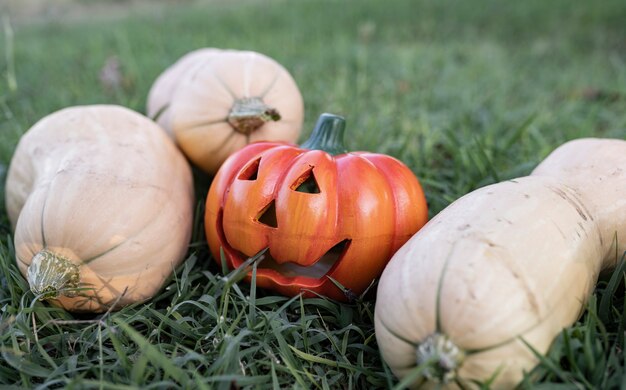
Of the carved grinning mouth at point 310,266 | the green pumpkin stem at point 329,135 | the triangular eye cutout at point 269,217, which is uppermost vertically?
the green pumpkin stem at point 329,135

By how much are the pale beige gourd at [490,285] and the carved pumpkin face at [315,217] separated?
0.22 meters

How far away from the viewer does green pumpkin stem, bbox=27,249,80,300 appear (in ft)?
5.09

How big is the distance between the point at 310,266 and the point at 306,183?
0.29 m

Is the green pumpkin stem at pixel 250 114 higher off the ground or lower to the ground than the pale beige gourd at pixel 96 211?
higher

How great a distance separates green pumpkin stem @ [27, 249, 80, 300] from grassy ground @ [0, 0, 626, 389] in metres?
0.07

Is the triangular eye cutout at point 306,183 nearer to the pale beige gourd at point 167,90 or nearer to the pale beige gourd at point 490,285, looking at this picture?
the pale beige gourd at point 490,285

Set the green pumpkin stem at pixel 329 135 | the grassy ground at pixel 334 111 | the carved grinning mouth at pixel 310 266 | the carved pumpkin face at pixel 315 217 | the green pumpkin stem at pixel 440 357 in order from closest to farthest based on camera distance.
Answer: the green pumpkin stem at pixel 440 357, the grassy ground at pixel 334 111, the carved pumpkin face at pixel 315 217, the carved grinning mouth at pixel 310 266, the green pumpkin stem at pixel 329 135

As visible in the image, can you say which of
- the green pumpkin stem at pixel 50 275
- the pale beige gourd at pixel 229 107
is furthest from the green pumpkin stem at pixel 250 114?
the green pumpkin stem at pixel 50 275

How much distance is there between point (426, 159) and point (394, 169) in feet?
3.13

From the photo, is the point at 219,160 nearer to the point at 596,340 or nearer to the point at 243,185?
the point at 243,185

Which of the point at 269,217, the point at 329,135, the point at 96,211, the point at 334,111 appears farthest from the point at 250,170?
the point at 334,111

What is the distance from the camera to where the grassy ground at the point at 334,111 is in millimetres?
1413

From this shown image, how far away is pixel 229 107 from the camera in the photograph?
7.04 ft

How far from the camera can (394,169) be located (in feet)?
6.01
